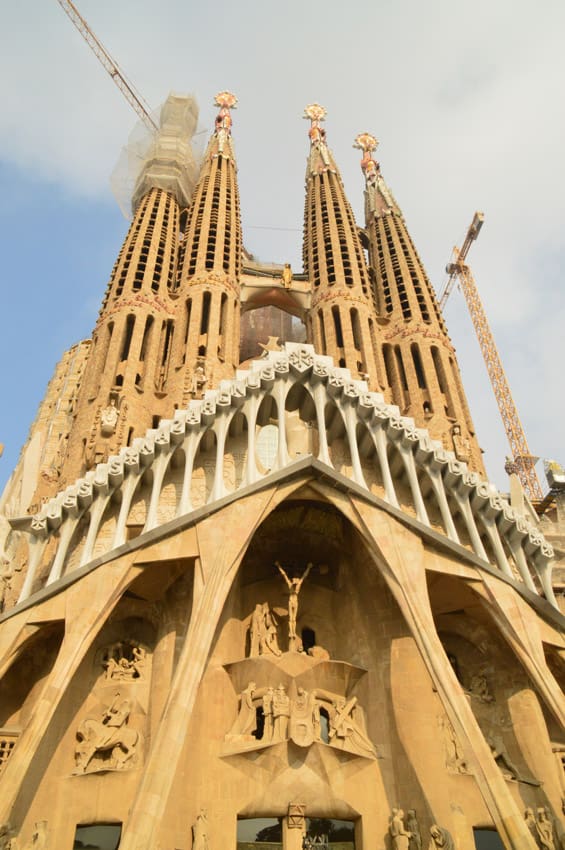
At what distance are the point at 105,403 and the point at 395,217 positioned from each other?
Result: 1640cm

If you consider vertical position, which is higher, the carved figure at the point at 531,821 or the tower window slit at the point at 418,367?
the tower window slit at the point at 418,367

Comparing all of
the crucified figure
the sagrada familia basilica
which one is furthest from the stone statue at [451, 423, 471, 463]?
the crucified figure

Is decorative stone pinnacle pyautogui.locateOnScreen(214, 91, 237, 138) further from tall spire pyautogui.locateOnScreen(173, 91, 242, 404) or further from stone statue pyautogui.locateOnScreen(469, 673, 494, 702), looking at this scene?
stone statue pyautogui.locateOnScreen(469, 673, 494, 702)

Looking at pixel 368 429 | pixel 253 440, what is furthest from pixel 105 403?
pixel 368 429

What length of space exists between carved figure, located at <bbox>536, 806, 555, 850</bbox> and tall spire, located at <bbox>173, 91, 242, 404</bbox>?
40.8ft

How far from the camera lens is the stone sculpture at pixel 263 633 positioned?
1457cm

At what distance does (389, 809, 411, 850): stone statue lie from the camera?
12.3m

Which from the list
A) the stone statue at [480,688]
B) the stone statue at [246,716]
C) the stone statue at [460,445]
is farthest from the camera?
the stone statue at [460,445]

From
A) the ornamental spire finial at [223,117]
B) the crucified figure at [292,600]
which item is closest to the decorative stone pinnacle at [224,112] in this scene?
the ornamental spire finial at [223,117]

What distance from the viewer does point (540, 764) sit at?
13.6 metres

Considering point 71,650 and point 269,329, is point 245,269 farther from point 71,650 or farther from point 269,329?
point 71,650

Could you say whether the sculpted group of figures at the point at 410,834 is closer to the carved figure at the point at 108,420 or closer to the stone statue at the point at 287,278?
the carved figure at the point at 108,420

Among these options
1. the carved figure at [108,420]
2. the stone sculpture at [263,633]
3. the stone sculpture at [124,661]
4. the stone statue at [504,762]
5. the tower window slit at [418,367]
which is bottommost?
the stone statue at [504,762]

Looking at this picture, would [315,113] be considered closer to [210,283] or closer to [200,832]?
[210,283]
